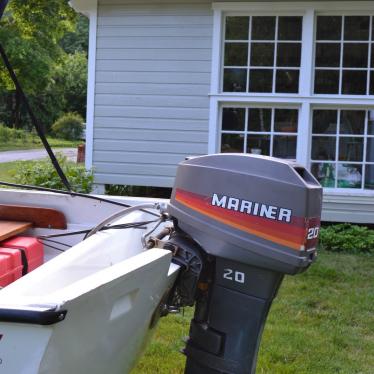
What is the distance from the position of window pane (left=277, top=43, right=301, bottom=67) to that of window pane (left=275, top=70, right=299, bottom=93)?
3.7 inches

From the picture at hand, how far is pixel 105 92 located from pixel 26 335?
6795 mm

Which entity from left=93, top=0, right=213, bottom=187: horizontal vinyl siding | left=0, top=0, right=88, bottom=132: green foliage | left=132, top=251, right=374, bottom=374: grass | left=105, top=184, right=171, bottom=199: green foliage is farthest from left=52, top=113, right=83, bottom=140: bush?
left=132, top=251, right=374, bottom=374: grass

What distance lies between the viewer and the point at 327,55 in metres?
7.71

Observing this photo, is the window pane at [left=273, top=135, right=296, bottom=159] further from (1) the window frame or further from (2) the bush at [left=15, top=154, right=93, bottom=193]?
(2) the bush at [left=15, top=154, right=93, bottom=193]

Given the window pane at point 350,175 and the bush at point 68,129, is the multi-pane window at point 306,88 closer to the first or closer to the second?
the window pane at point 350,175

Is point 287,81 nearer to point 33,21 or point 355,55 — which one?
point 355,55

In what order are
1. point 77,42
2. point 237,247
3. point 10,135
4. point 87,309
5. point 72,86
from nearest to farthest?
point 87,309
point 237,247
point 10,135
point 72,86
point 77,42

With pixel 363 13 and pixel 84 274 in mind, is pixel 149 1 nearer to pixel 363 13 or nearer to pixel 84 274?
pixel 363 13

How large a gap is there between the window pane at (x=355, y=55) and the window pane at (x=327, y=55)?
92 mm

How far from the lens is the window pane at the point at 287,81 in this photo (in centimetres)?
779

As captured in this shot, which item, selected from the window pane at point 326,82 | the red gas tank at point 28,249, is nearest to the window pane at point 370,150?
the window pane at point 326,82

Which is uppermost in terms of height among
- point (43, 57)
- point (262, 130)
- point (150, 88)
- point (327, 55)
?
point (43, 57)

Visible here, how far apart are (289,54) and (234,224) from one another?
580cm

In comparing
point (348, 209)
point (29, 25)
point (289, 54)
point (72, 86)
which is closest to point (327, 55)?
point (289, 54)
